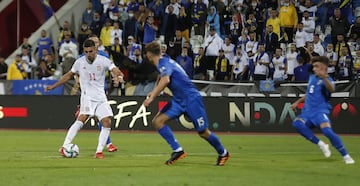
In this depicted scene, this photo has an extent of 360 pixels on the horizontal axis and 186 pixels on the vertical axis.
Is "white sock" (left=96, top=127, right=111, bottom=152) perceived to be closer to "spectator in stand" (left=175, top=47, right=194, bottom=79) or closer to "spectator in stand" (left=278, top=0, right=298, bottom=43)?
"spectator in stand" (left=175, top=47, right=194, bottom=79)

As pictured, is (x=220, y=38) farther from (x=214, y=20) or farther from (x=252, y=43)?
(x=252, y=43)

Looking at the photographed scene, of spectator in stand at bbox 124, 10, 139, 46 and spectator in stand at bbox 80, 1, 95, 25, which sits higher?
spectator in stand at bbox 80, 1, 95, 25

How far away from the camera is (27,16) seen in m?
35.8

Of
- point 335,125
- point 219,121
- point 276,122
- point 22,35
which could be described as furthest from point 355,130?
point 22,35

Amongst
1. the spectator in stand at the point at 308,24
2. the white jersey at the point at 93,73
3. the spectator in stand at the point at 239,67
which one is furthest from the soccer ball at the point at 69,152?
the spectator in stand at the point at 308,24

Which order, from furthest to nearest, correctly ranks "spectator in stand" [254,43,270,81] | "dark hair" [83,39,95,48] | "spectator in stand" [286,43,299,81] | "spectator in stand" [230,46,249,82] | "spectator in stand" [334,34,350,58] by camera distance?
"spectator in stand" [230,46,249,82] → "spectator in stand" [254,43,270,81] → "spectator in stand" [286,43,299,81] → "spectator in stand" [334,34,350,58] → "dark hair" [83,39,95,48]

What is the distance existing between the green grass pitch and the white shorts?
91 cm

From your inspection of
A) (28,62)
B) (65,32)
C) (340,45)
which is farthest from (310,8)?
(28,62)

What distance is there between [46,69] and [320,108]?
1749 centimetres

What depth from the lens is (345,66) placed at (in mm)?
26312

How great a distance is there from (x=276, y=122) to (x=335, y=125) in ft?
6.18

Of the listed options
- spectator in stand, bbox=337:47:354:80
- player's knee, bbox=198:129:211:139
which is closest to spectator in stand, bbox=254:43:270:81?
spectator in stand, bbox=337:47:354:80

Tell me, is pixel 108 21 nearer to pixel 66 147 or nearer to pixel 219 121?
pixel 219 121

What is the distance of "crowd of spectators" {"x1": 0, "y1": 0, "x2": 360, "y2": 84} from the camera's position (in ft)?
88.7
